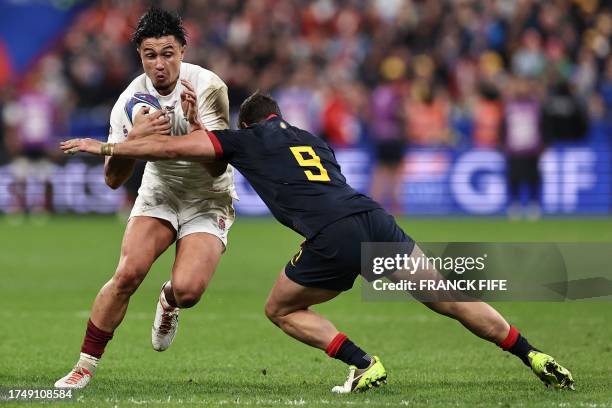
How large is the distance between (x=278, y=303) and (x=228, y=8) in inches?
777

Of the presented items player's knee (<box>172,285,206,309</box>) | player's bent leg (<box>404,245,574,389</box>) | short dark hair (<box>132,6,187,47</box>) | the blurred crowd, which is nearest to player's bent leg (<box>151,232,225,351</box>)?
player's knee (<box>172,285,206,309</box>)

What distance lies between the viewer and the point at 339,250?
23.6 ft

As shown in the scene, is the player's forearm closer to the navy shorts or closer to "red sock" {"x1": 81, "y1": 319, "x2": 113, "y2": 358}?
"red sock" {"x1": 81, "y1": 319, "x2": 113, "y2": 358}

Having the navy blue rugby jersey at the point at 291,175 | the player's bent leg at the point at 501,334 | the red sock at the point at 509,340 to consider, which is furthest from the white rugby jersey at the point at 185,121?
the red sock at the point at 509,340

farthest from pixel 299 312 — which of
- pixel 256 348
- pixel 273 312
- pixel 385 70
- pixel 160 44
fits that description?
pixel 385 70

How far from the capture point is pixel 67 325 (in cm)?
1076

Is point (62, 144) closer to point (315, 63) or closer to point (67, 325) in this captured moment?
point (67, 325)

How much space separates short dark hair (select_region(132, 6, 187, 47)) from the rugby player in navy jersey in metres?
0.60

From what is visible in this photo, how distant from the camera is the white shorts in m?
8.25

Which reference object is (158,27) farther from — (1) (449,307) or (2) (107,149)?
(1) (449,307)

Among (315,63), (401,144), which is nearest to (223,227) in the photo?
(401,144)

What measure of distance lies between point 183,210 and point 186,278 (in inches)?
23.2

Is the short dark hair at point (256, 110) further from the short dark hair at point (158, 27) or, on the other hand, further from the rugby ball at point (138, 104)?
the short dark hair at point (158, 27)

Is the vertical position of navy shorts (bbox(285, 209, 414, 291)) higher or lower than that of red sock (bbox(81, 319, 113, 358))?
higher
